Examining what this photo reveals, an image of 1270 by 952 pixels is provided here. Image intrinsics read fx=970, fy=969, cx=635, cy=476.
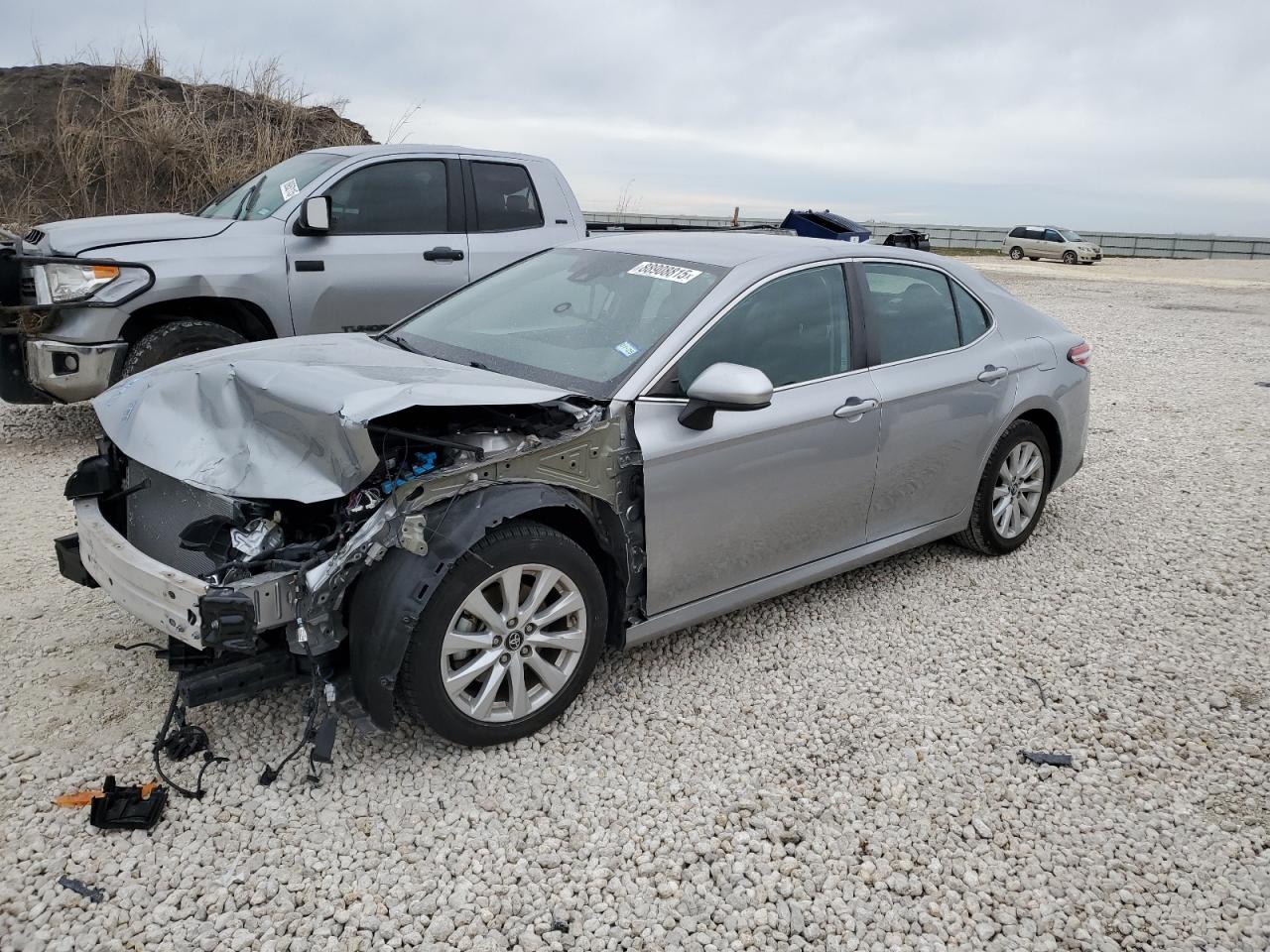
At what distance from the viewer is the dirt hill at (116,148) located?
12.5 meters

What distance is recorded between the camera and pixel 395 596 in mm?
2896

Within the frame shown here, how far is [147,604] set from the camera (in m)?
2.97

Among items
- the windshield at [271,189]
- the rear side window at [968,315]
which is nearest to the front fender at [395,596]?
the rear side window at [968,315]

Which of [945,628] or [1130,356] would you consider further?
[1130,356]

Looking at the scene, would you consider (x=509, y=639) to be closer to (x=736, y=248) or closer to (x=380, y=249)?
(x=736, y=248)

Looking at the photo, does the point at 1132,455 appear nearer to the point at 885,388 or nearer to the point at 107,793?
the point at 885,388

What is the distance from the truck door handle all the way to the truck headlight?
6.74 feet

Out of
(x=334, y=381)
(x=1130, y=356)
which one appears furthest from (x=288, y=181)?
(x=1130, y=356)

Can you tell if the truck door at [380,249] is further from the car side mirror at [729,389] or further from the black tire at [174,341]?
the car side mirror at [729,389]

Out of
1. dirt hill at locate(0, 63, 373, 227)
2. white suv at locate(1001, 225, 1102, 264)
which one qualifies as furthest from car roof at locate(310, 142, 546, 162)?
white suv at locate(1001, 225, 1102, 264)

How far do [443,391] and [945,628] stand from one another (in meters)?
2.56

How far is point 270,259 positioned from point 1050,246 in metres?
36.5

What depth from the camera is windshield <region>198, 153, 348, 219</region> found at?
6.75m

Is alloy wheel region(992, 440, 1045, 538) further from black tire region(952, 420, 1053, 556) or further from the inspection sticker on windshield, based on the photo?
the inspection sticker on windshield
